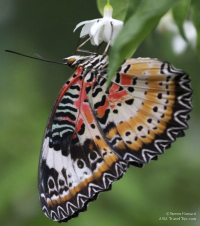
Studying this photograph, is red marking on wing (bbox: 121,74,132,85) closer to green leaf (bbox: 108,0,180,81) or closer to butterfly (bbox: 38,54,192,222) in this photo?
butterfly (bbox: 38,54,192,222)

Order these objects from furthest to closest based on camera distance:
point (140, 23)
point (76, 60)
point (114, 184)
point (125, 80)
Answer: point (114, 184)
point (76, 60)
point (125, 80)
point (140, 23)

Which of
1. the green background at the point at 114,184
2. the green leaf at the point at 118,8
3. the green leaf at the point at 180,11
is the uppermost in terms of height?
the green leaf at the point at 118,8

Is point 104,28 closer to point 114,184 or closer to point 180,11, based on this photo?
point 180,11

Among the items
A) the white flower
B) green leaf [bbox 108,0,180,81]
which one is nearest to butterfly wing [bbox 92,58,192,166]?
the white flower

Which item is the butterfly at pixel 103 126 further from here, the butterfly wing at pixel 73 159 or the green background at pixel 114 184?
the green background at pixel 114 184

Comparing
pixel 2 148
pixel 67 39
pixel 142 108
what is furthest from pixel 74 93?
pixel 67 39

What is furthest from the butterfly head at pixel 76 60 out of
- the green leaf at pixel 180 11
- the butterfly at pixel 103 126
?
the green leaf at pixel 180 11

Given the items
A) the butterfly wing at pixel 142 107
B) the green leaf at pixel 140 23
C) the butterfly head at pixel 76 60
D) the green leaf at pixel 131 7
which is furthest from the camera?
the butterfly head at pixel 76 60

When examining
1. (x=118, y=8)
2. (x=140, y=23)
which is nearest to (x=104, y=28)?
(x=118, y=8)

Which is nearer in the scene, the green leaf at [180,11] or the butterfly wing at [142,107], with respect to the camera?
the butterfly wing at [142,107]
